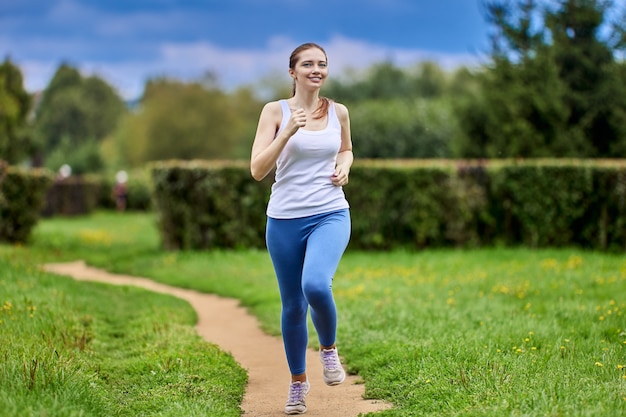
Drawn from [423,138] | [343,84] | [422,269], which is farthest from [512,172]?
[343,84]

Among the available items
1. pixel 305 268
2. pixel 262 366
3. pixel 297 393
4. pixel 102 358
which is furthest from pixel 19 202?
pixel 305 268

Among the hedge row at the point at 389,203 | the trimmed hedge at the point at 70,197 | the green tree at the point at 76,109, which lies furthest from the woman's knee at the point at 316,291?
the green tree at the point at 76,109

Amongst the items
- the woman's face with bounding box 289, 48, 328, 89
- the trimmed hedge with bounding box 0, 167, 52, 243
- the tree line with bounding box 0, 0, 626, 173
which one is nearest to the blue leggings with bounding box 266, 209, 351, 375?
the woman's face with bounding box 289, 48, 328, 89

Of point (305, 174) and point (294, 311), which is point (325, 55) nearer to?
point (305, 174)

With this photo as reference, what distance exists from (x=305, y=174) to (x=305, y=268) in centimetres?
63

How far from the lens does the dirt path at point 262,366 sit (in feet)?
18.2

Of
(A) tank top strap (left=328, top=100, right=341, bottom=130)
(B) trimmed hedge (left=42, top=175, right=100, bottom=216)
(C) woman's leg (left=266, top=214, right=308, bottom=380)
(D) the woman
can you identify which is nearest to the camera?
(D) the woman

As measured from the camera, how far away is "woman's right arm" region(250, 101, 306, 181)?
4.87 meters

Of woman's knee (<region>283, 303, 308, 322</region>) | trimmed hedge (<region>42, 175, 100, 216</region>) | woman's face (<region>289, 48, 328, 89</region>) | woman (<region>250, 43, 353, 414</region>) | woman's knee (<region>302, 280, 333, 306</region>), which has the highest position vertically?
woman's face (<region>289, 48, 328, 89</region>)

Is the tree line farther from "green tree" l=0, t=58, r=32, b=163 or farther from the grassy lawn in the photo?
the grassy lawn

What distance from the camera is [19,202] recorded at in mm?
19031

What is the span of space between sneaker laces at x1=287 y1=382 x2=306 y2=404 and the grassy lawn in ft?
2.11

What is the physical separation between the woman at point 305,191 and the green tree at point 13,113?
95.9ft

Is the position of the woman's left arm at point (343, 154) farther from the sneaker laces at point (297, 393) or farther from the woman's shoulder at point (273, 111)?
the sneaker laces at point (297, 393)
